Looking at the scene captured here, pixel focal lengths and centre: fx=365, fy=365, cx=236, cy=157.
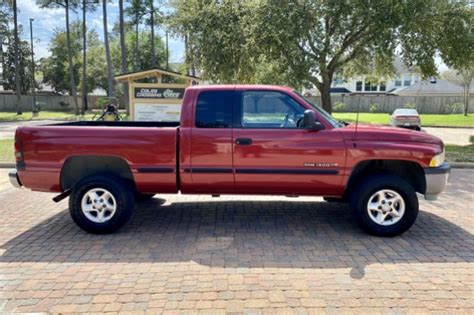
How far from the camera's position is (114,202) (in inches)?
186

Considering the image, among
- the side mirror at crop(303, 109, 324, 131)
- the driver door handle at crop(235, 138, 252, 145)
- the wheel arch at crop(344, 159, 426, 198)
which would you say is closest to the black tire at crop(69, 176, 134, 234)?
the driver door handle at crop(235, 138, 252, 145)

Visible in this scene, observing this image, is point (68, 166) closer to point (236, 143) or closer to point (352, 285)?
point (236, 143)

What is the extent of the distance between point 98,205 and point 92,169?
57cm

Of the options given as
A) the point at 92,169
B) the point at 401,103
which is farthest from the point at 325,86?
the point at 401,103

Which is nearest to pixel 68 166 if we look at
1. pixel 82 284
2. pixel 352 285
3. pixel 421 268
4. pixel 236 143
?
pixel 82 284

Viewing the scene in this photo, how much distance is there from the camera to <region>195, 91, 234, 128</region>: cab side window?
4.74 m

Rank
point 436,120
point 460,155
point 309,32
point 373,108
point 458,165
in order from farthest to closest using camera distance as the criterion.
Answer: point 373,108
point 436,120
point 309,32
point 460,155
point 458,165

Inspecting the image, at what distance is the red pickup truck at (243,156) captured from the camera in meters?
4.61

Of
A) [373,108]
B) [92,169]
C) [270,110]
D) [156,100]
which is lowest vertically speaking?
[92,169]

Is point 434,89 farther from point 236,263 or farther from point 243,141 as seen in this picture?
point 236,263

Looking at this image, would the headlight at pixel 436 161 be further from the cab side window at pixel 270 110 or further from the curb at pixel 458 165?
the curb at pixel 458 165

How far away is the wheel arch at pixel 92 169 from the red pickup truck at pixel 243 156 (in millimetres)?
84

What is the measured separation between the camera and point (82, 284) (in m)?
3.53

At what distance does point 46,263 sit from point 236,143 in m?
2.55
